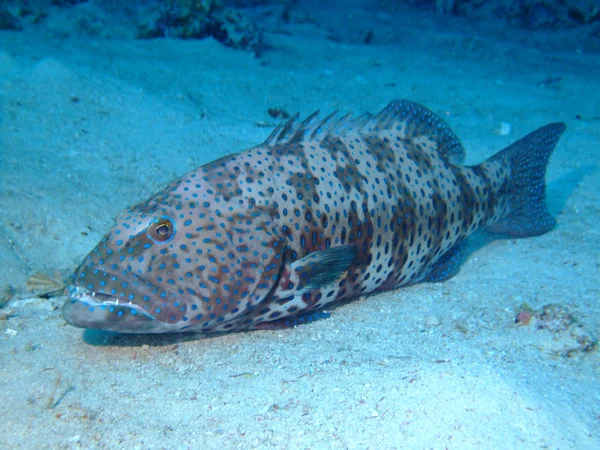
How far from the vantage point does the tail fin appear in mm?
5562

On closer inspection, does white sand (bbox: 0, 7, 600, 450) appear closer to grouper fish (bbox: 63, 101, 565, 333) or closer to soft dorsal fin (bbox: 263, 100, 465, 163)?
grouper fish (bbox: 63, 101, 565, 333)

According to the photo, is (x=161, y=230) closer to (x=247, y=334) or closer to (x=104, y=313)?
(x=104, y=313)

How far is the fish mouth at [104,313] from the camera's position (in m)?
2.98

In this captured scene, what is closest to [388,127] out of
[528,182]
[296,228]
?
[296,228]

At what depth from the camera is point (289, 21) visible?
18.4 m

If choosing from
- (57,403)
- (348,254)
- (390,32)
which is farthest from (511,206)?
(390,32)

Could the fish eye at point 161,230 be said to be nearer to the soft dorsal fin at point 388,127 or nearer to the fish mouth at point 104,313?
the fish mouth at point 104,313

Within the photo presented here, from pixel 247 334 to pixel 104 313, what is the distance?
1219mm

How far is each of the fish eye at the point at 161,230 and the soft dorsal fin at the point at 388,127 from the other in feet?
4.44

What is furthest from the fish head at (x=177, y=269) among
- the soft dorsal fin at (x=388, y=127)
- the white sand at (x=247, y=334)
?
the soft dorsal fin at (x=388, y=127)

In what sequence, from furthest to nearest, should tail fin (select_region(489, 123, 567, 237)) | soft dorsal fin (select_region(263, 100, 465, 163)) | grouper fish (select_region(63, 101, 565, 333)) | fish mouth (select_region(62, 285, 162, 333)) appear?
tail fin (select_region(489, 123, 567, 237))
soft dorsal fin (select_region(263, 100, 465, 163))
grouper fish (select_region(63, 101, 565, 333))
fish mouth (select_region(62, 285, 162, 333))

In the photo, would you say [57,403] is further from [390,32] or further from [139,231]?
[390,32]

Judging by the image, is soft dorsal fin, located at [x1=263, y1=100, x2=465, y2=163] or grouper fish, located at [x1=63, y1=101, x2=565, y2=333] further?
soft dorsal fin, located at [x1=263, y1=100, x2=465, y2=163]

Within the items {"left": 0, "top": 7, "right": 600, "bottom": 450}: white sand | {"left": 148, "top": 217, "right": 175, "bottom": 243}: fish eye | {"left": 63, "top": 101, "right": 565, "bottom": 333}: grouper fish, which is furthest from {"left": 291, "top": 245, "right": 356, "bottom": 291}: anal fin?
{"left": 148, "top": 217, "right": 175, "bottom": 243}: fish eye
